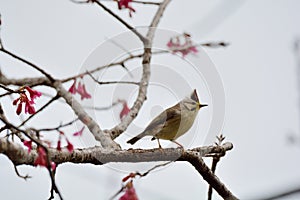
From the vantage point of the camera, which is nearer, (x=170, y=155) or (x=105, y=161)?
(x=105, y=161)

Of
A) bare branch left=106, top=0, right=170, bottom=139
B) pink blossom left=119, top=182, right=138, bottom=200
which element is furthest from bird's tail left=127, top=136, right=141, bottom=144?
pink blossom left=119, top=182, right=138, bottom=200

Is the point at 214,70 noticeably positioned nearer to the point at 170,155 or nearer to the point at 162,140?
the point at 162,140

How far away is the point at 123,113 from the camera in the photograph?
11.4 ft

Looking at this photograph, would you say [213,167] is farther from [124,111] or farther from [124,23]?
[124,23]

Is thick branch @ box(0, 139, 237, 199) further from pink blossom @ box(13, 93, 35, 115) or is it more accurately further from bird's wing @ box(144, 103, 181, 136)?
bird's wing @ box(144, 103, 181, 136)

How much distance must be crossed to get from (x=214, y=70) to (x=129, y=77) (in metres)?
0.70

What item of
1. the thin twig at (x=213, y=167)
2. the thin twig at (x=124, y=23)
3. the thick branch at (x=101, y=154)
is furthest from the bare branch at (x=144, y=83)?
the thin twig at (x=213, y=167)

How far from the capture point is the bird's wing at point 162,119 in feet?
11.5

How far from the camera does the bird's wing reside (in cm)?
351

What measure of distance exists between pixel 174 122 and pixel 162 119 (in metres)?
0.11

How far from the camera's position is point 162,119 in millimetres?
3615

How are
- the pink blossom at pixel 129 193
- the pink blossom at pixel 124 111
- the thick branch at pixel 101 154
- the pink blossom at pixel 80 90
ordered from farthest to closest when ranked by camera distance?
1. the pink blossom at pixel 124 111
2. the pink blossom at pixel 80 90
3. the pink blossom at pixel 129 193
4. the thick branch at pixel 101 154

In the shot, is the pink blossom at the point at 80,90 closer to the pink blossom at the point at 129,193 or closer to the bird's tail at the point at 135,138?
the bird's tail at the point at 135,138

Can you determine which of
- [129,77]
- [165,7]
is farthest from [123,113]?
[165,7]
